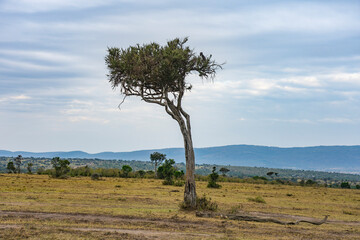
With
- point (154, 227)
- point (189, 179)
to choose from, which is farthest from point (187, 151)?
point (154, 227)

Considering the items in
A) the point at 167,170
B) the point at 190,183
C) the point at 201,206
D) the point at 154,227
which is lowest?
the point at 154,227

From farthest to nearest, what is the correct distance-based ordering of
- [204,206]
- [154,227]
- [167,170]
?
[167,170] → [204,206] → [154,227]

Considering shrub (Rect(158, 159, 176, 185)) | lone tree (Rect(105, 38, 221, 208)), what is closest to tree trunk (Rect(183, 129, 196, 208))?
lone tree (Rect(105, 38, 221, 208))

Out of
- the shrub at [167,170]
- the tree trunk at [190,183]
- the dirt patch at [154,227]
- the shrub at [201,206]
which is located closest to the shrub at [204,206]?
the shrub at [201,206]

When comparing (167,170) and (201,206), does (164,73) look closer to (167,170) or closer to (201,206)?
(201,206)

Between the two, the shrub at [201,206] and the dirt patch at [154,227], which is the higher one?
the shrub at [201,206]

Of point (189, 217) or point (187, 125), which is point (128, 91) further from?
point (189, 217)

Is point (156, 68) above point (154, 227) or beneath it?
above

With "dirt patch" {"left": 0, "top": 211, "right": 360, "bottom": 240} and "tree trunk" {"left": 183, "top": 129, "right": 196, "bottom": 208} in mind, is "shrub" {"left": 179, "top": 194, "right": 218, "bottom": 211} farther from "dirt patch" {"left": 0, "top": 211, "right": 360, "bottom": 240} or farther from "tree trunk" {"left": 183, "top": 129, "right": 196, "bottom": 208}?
"dirt patch" {"left": 0, "top": 211, "right": 360, "bottom": 240}

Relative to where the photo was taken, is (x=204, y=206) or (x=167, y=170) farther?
(x=167, y=170)

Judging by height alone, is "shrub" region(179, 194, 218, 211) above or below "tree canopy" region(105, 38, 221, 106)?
below

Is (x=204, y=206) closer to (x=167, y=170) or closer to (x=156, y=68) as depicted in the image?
(x=156, y=68)

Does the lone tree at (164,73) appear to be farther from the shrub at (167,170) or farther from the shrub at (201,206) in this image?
the shrub at (167,170)

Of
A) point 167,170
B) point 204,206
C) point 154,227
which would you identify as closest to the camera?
point 154,227
